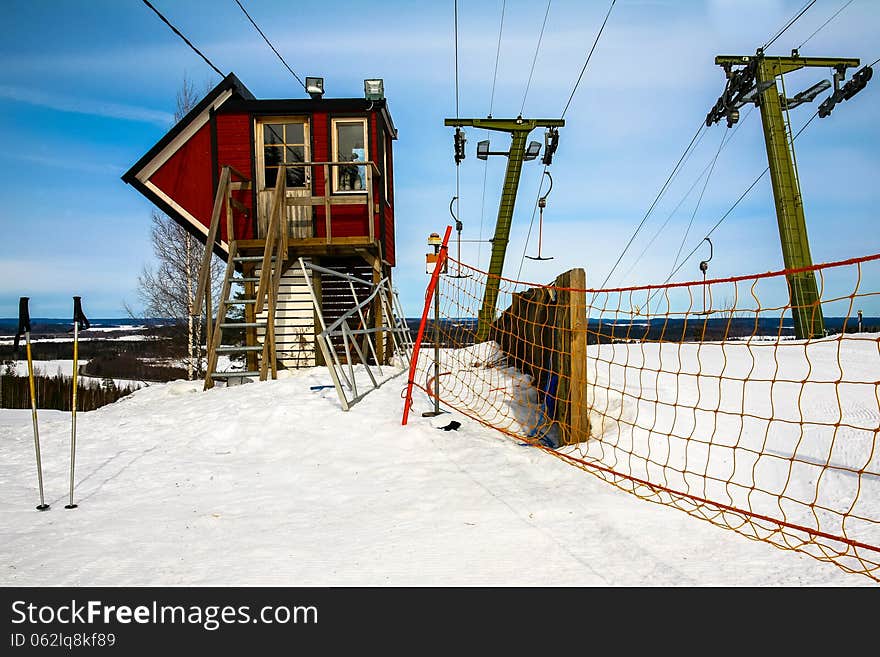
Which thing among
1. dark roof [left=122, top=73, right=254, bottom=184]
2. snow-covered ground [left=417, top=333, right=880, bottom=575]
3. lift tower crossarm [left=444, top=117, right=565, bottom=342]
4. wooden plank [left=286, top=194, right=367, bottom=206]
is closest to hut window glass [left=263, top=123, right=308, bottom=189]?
dark roof [left=122, top=73, right=254, bottom=184]

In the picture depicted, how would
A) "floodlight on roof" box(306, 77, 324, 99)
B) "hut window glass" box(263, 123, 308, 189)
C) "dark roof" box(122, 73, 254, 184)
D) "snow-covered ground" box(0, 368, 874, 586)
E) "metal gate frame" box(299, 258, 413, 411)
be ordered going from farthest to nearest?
"floodlight on roof" box(306, 77, 324, 99)
"hut window glass" box(263, 123, 308, 189)
"dark roof" box(122, 73, 254, 184)
"metal gate frame" box(299, 258, 413, 411)
"snow-covered ground" box(0, 368, 874, 586)

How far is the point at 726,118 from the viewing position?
10.0 meters

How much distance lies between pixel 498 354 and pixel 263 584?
731 centimetres

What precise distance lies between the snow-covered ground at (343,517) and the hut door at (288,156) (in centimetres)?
548

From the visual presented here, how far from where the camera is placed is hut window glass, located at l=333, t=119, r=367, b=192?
396 inches

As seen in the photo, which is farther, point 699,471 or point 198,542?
point 699,471

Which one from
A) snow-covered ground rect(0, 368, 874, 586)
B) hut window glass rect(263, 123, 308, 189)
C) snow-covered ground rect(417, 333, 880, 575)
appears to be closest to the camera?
snow-covered ground rect(0, 368, 874, 586)

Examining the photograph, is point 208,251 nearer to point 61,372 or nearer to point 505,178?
point 505,178

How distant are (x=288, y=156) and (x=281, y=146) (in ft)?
0.78

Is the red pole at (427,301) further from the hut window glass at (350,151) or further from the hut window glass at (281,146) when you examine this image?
the hut window glass at (281,146)

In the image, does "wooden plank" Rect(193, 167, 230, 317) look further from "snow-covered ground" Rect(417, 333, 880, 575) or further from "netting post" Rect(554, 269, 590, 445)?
"netting post" Rect(554, 269, 590, 445)

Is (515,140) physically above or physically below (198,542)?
above
